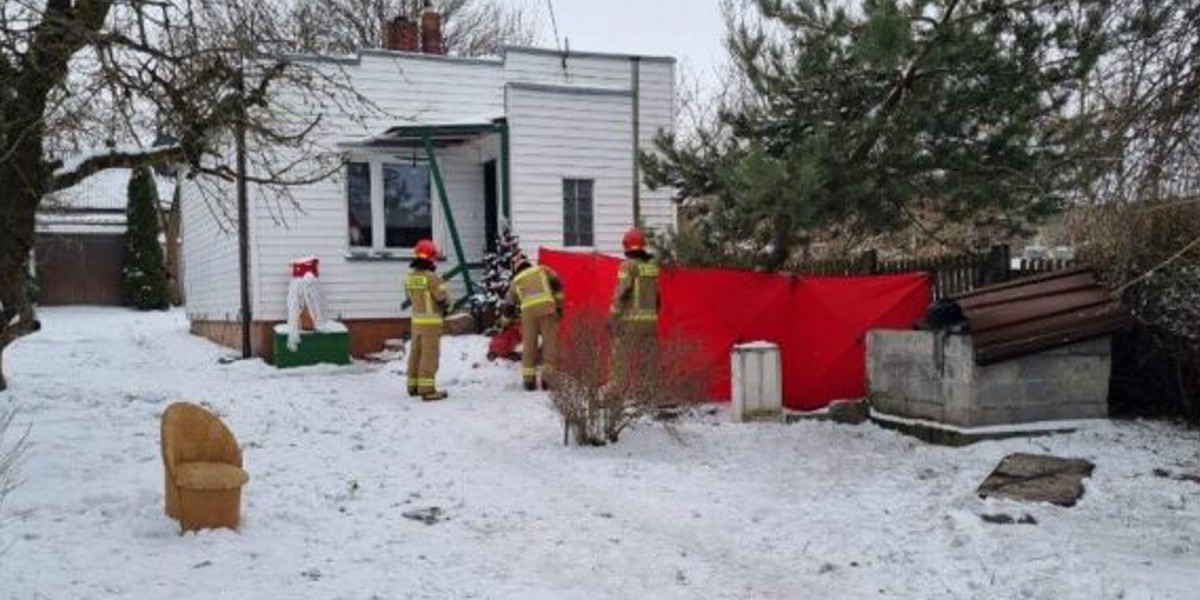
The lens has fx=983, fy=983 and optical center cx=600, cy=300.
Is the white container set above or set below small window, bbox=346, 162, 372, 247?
below

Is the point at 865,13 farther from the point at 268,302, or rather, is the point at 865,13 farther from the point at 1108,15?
the point at 268,302

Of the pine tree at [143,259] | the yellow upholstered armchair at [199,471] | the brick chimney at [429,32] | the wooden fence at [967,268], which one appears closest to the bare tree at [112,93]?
the yellow upholstered armchair at [199,471]

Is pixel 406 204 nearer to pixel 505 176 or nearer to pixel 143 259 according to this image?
pixel 505 176

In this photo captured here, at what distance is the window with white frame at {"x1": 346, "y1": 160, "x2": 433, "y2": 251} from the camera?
16656 mm

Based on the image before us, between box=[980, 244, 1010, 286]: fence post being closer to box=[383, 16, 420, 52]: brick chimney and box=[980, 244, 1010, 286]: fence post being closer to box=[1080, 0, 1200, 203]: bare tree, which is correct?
box=[1080, 0, 1200, 203]: bare tree

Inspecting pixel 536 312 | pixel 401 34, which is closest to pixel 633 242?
pixel 536 312

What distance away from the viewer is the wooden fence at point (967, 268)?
10.1 meters

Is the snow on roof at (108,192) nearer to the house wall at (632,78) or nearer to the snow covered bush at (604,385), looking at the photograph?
the house wall at (632,78)

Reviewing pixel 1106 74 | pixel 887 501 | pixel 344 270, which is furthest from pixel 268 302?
pixel 1106 74

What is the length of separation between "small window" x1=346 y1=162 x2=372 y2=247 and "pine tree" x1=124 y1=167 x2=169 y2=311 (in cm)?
2379

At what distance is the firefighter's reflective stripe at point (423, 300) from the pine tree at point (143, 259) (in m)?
29.1

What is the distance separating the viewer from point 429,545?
5902 millimetres

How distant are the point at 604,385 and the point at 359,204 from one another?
9534mm

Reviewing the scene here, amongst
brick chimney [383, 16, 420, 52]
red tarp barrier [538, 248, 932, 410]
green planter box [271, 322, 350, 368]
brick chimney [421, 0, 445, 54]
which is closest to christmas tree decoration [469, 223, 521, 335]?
green planter box [271, 322, 350, 368]
